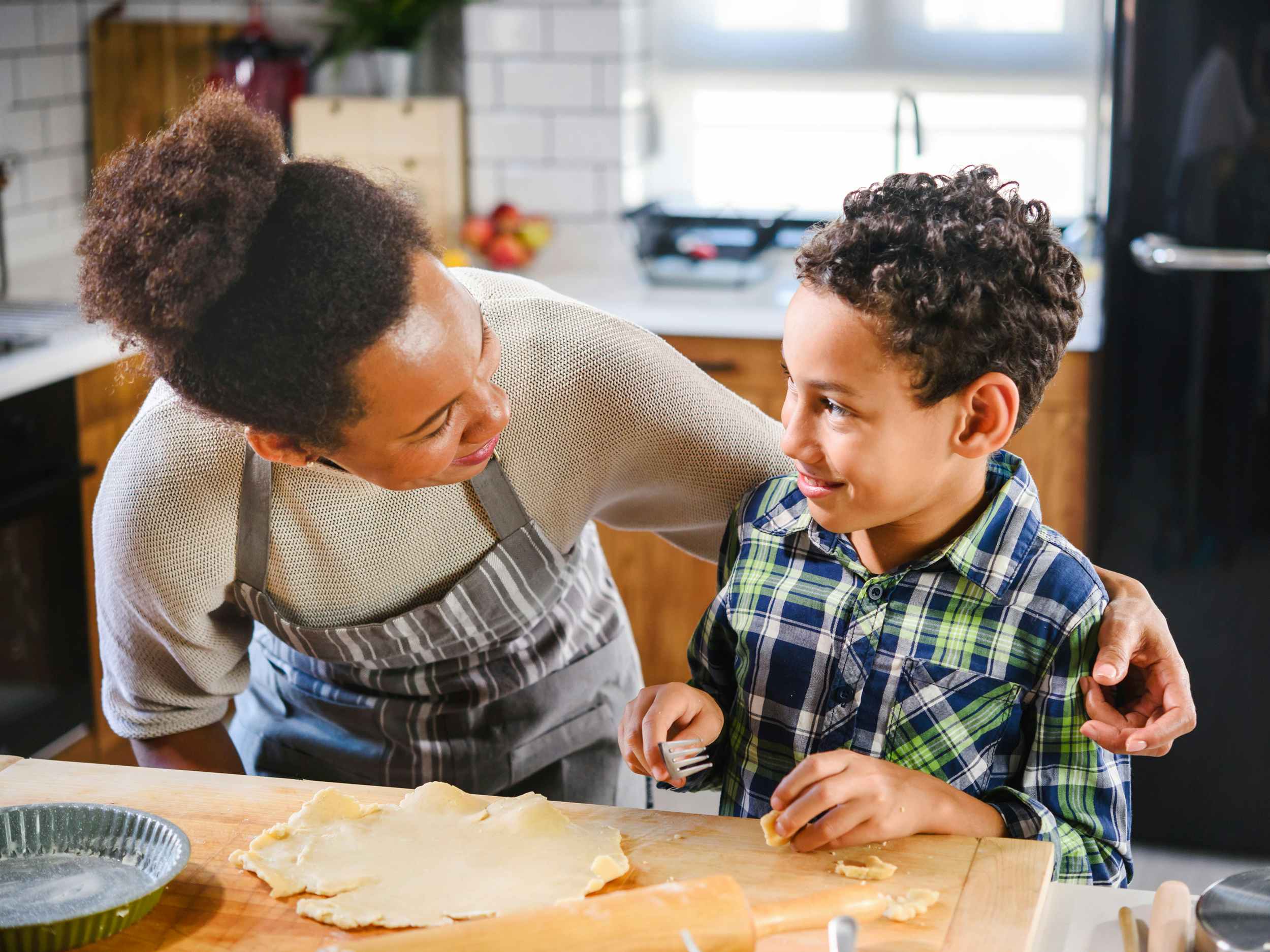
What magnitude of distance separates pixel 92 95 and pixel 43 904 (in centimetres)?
295

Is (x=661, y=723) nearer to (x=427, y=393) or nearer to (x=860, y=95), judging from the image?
(x=427, y=393)

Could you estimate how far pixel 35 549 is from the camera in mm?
2549

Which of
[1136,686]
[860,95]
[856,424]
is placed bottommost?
[1136,686]

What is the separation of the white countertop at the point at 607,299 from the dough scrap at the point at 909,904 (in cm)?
138

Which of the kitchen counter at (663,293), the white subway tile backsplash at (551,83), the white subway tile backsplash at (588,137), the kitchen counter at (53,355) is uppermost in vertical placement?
the white subway tile backsplash at (551,83)

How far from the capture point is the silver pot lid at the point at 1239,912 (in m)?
0.86

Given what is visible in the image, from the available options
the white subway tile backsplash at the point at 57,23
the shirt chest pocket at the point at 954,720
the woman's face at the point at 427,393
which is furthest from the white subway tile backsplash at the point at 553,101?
the shirt chest pocket at the point at 954,720

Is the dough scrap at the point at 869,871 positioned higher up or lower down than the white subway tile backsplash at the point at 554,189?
lower down

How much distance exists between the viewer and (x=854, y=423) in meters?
1.10

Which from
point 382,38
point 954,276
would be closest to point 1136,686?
point 954,276

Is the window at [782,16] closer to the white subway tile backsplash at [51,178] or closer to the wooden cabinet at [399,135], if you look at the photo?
the wooden cabinet at [399,135]

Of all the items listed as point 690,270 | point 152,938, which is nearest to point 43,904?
point 152,938

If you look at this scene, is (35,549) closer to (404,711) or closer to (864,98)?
(404,711)

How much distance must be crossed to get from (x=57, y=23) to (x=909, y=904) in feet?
10.4
